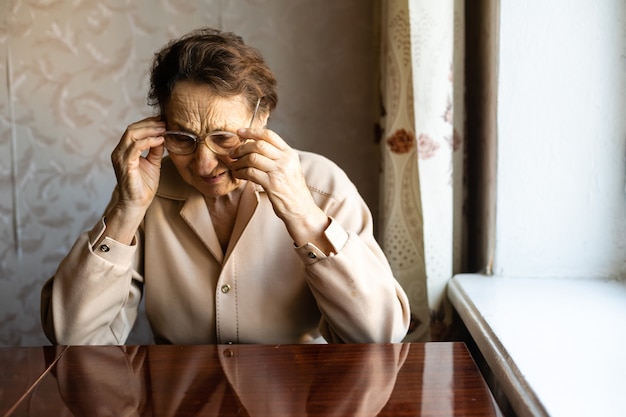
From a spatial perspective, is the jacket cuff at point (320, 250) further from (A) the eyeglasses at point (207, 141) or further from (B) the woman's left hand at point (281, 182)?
(A) the eyeglasses at point (207, 141)

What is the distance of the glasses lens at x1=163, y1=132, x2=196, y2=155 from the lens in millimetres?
1417

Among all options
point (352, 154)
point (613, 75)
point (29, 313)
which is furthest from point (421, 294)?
point (29, 313)

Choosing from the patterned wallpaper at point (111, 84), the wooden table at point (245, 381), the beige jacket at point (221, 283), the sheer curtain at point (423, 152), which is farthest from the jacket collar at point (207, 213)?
the patterned wallpaper at point (111, 84)

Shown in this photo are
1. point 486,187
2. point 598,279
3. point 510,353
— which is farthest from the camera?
point 486,187

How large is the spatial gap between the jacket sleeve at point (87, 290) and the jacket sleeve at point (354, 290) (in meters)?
0.42

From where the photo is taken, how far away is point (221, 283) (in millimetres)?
1474

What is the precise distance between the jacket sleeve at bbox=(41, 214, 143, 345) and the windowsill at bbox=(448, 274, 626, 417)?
0.80m

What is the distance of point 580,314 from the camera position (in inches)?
54.1

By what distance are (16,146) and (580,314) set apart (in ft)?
6.28

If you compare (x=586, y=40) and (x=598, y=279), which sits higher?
(x=586, y=40)

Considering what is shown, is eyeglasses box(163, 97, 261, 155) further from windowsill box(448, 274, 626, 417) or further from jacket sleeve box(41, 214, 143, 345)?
windowsill box(448, 274, 626, 417)

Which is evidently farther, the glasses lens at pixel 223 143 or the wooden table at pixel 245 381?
the glasses lens at pixel 223 143

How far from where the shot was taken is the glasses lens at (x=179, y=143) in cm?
142

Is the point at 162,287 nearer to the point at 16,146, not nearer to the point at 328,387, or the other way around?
the point at 328,387
